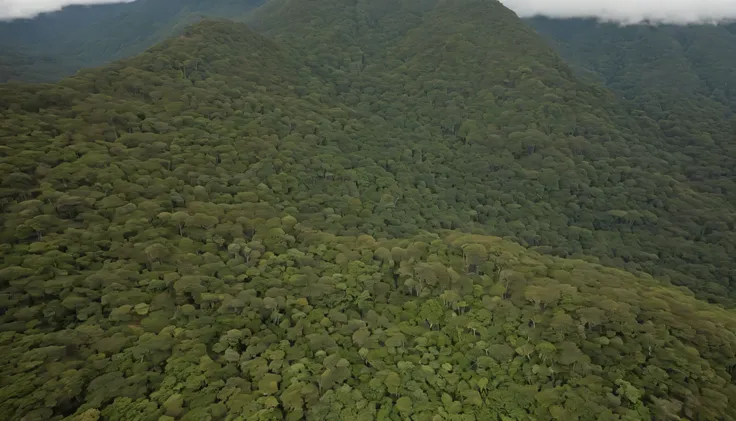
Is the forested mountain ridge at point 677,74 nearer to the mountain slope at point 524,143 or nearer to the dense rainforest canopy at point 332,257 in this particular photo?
the mountain slope at point 524,143

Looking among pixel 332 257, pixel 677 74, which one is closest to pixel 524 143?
pixel 332 257

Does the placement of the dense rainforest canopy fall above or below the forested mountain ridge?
below

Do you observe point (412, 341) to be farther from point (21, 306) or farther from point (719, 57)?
point (719, 57)

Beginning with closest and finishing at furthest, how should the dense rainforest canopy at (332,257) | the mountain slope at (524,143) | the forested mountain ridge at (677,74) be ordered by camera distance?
the dense rainforest canopy at (332,257), the mountain slope at (524,143), the forested mountain ridge at (677,74)

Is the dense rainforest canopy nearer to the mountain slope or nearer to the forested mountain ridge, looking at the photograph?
the mountain slope

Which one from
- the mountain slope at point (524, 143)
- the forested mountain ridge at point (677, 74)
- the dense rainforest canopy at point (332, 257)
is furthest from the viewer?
the forested mountain ridge at point (677, 74)

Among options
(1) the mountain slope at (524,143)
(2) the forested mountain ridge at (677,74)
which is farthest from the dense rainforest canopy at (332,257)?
(2) the forested mountain ridge at (677,74)

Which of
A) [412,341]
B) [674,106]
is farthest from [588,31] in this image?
[412,341]

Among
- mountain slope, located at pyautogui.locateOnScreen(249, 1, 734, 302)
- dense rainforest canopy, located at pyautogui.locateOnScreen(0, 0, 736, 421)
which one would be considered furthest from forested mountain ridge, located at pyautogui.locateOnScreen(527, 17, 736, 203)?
dense rainforest canopy, located at pyautogui.locateOnScreen(0, 0, 736, 421)

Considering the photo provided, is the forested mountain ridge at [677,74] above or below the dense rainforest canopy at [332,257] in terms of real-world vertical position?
above

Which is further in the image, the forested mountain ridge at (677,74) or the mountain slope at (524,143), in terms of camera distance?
the forested mountain ridge at (677,74)
